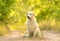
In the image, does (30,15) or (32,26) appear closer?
(30,15)

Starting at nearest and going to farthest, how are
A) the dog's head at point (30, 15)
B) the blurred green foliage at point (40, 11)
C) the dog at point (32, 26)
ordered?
the dog's head at point (30, 15), the dog at point (32, 26), the blurred green foliage at point (40, 11)

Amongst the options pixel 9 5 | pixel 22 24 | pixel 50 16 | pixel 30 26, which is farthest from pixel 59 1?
pixel 30 26

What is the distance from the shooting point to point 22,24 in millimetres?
25703

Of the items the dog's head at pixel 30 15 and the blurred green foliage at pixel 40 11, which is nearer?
the dog's head at pixel 30 15

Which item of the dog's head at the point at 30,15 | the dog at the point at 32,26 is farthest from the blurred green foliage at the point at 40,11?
the dog's head at the point at 30,15

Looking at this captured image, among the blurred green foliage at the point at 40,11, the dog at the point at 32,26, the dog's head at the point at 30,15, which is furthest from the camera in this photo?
the blurred green foliage at the point at 40,11

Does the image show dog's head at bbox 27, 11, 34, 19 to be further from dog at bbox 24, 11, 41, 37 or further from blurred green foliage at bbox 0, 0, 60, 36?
blurred green foliage at bbox 0, 0, 60, 36

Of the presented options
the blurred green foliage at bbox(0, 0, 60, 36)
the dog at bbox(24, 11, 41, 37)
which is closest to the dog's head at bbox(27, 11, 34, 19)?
the dog at bbox(24, 11, 41, 37)

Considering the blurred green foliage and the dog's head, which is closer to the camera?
the dog's head

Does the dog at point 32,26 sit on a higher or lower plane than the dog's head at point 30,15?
lower

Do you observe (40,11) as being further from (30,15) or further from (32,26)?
(30,15)

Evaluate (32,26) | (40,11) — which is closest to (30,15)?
(32,26)

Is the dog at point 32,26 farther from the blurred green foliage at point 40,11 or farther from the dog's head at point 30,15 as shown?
the blurred green foliage at point 40,11

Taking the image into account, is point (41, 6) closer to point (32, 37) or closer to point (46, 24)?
point (46, 24)
